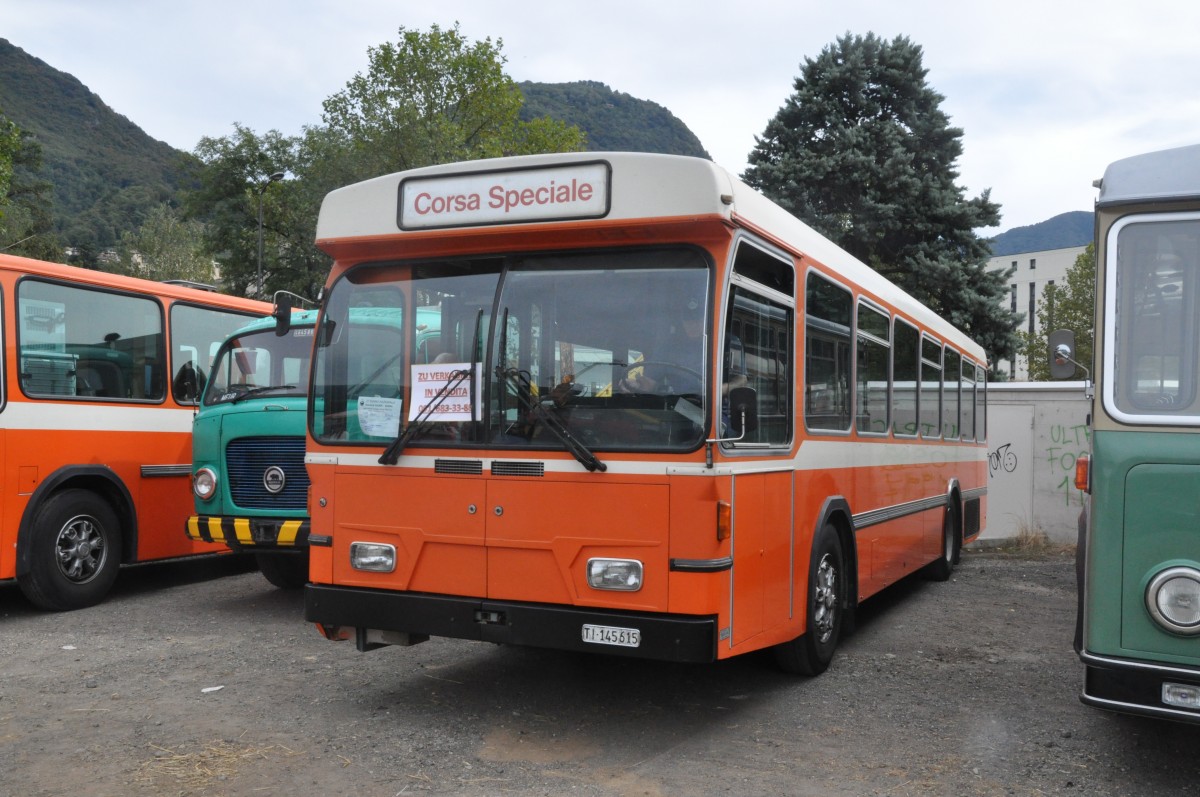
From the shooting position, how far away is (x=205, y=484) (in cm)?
908

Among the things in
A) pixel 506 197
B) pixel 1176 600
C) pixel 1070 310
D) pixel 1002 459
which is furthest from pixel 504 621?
pixel 1070 310

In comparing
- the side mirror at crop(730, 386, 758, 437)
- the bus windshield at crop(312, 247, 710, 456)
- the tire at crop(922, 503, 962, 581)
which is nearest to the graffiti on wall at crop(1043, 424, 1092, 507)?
the tire at crop(922, 503, 962, 581)

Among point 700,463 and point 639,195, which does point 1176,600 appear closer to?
point 700,463

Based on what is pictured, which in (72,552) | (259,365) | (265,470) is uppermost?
(259,365)

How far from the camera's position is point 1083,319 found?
4875cm

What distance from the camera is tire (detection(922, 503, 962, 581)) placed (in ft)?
37.8

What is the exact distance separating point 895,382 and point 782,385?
3.18 m

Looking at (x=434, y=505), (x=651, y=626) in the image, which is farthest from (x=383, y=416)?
(x=651, y=626)

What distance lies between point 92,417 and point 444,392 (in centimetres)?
508

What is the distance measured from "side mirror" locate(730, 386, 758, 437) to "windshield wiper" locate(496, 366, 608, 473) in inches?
26.8

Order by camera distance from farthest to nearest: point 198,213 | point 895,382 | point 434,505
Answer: point 198,213
point 895,382
point 434,505

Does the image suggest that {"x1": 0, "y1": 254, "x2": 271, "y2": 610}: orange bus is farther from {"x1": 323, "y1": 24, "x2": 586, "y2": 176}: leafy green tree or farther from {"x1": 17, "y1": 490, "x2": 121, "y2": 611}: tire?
{"x1": 323, "y1": 24, "x2": 586, "y2": 176}: leafy green tree

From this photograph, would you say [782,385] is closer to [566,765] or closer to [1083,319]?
[566,765]

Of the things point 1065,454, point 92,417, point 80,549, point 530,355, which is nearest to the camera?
point 530,355
